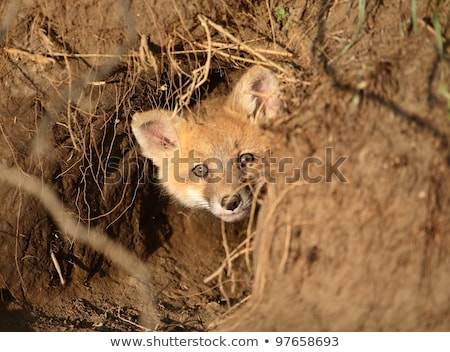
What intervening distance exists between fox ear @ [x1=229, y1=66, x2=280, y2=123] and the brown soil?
0.28 ft

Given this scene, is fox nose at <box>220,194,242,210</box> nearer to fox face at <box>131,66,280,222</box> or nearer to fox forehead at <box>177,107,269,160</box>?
fox face at <box>131,66,280,222</box>

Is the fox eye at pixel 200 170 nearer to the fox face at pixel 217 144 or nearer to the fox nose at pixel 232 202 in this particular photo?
the fox face at pixel 217 144

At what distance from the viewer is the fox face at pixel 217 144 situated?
11.7 feet

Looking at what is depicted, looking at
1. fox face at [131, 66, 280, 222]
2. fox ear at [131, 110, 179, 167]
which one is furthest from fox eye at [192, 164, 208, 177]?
fox ear at [131, 110, 179, 167]

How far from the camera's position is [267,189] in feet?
9.04

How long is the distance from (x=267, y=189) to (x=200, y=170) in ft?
3.93

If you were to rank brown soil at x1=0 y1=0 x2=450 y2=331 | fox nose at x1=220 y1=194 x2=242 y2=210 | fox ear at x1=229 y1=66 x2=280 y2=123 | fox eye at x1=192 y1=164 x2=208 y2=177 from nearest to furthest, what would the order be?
brown soil at x1=0 y1=0 x2=450 y2=331 < fox ear at x1=229 y1=66 x2=280 y2=123 < fox nose at x1=220 y1=194 x2=242 y2=210 < fox eye at x1=192 y1=164 x2=208 y2=177

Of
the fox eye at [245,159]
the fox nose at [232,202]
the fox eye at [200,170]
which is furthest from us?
the fox eye at [200,170]

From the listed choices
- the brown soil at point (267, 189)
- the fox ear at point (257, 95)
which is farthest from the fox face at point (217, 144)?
the brown soil at point (267, 189)

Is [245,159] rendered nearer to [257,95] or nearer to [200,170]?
[200,170]

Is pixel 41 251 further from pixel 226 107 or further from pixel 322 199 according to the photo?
pixel 322 199

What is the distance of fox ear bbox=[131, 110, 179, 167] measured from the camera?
12.2 ft

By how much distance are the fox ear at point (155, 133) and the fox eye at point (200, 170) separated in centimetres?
27

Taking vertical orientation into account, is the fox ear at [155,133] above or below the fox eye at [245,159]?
above
